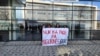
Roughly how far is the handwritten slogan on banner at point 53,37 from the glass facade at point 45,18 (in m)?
4.59

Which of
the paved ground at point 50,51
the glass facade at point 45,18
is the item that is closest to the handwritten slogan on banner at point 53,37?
the paved ground at point 50,51

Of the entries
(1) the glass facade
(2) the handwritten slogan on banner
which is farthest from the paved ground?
(1) the glass facade

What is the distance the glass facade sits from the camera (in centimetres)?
2427

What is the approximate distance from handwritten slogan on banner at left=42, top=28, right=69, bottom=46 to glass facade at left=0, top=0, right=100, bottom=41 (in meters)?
4.59

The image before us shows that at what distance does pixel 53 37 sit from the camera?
64.6 ft

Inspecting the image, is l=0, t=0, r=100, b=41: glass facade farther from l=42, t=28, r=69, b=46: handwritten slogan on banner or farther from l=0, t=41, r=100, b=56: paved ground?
l=0, t=41, r=100, b=56: paved ground

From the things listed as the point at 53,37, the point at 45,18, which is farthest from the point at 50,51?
the point at 45,18

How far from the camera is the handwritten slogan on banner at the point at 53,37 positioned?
19453mm

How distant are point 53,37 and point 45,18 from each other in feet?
16.6

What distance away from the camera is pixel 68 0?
24.5m

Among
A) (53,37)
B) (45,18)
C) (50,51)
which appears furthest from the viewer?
(45,18)

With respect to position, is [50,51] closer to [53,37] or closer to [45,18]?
[53,37]

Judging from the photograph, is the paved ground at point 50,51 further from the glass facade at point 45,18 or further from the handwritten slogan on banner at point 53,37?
the glass facade at point 45,18

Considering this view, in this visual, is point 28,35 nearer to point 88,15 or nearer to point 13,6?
point 13,6
